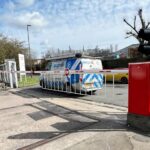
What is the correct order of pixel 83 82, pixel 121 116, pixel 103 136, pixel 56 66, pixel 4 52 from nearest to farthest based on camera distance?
pixel 103 136
pixel 121 116
pixel 83 82
pixel 56 66
pixel 4 52

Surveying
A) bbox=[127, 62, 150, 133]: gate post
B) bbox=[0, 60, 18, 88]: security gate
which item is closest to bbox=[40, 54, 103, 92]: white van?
bbox=[0, 60, 18, 88]: security gate

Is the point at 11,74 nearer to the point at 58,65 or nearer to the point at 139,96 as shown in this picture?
the point at 58,65

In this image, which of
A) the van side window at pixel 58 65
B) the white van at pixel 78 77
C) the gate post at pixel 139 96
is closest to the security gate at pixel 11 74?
the van side window at pixel 58 65

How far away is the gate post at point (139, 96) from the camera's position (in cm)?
482

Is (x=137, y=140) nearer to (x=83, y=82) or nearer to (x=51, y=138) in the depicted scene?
(x=51, y=138)

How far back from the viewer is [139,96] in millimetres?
4977

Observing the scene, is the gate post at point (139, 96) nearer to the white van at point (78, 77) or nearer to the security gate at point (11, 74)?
the white van at point (78, 77)

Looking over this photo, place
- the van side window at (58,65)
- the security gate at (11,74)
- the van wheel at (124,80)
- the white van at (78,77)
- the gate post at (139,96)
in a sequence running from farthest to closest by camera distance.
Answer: the van wheel at (124,80), the security gate at (11,74), the van side window at (58,65), the white van at (78,77), the gate post at (139,96)

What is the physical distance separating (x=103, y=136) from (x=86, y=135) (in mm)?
366

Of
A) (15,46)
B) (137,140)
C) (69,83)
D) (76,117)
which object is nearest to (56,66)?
(69,83)

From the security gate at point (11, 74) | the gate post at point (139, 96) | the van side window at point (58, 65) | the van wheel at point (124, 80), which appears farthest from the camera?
the van wheel at point (124, 80)

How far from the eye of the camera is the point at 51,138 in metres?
4.73

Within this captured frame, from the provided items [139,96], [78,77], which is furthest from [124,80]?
[139,96]

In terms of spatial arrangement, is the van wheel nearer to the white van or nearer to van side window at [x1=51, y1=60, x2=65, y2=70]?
the white van
